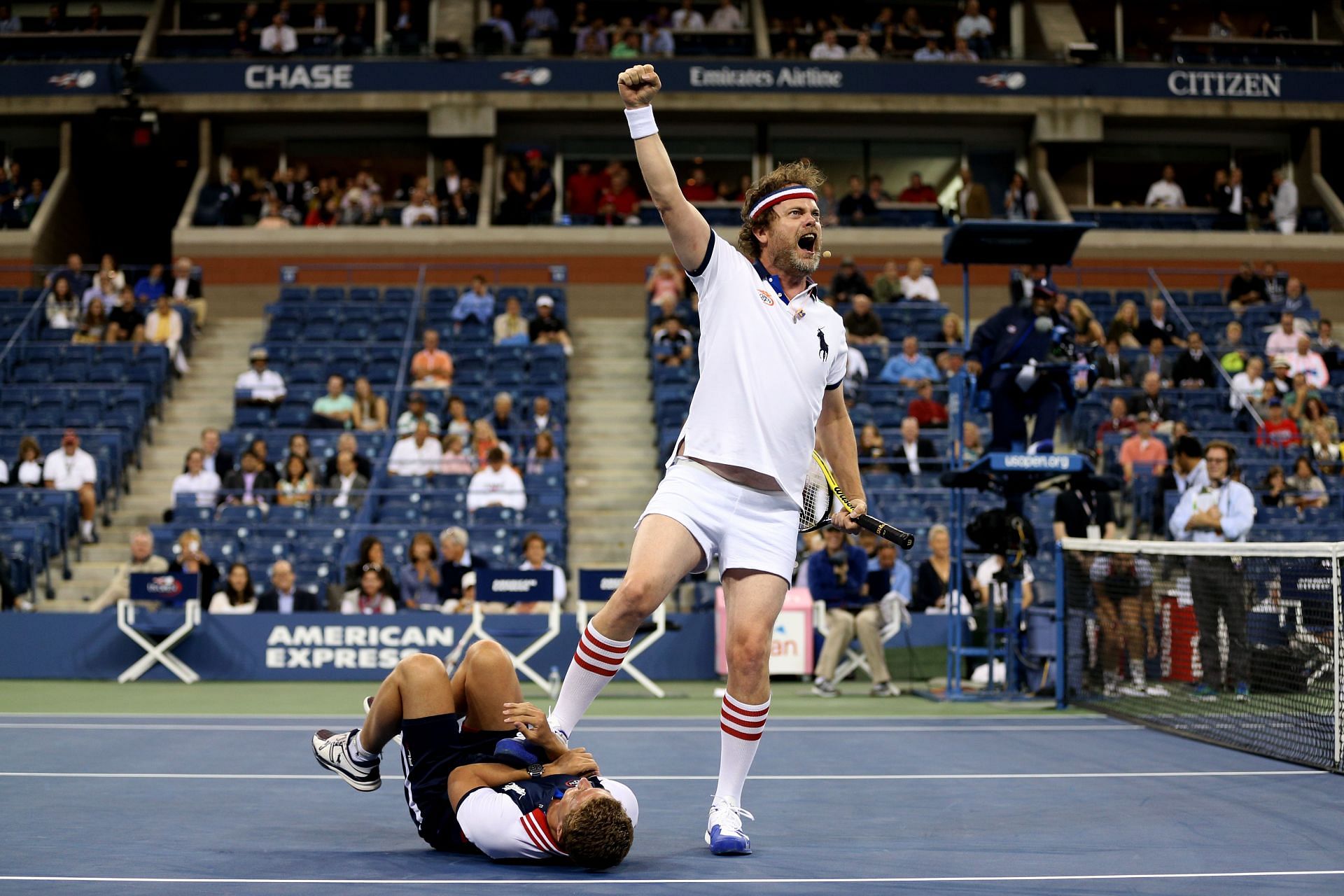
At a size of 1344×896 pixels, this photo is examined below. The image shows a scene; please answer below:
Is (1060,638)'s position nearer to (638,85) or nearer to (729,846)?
(729,846)

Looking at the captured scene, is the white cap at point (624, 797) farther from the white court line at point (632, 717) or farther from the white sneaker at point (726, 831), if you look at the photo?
the white court line at point (632, 717)

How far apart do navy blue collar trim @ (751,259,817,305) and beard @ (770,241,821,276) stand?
5 cm

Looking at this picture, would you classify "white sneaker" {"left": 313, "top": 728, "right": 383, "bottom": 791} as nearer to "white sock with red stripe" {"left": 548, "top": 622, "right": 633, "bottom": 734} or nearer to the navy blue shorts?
the navy blue shorts

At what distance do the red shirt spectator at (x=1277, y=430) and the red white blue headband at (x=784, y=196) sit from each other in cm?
1481

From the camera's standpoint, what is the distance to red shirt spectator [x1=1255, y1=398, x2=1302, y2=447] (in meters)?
18.8

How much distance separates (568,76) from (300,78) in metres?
5.01

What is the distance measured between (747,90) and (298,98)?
847cm

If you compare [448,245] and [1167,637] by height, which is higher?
[448,245]

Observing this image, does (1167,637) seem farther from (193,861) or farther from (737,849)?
(193,861)

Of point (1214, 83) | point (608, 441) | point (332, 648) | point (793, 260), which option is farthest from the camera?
point (1214, 83)

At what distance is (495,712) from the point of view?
5.43m

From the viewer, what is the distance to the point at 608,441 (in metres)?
21.0

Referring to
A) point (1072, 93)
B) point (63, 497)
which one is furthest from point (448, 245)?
point (1072, 93)

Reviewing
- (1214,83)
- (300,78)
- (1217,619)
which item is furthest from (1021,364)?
(300,78)
